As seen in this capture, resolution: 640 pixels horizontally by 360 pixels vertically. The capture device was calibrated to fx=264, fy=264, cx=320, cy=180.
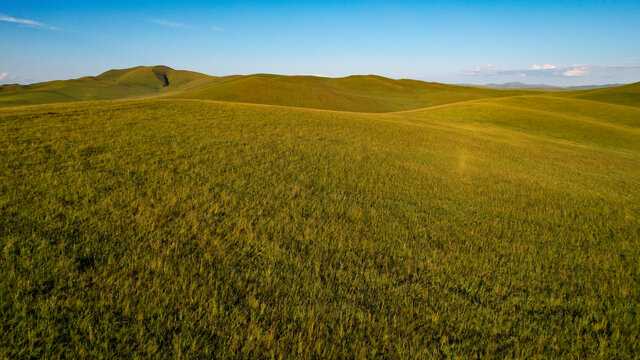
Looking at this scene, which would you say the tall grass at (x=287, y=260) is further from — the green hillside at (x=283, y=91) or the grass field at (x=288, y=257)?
the green hillside at (x=283, y=91)

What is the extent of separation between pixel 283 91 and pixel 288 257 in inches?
2762

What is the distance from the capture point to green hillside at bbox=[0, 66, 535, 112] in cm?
6481

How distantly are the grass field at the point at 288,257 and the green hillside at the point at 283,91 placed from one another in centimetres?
5499

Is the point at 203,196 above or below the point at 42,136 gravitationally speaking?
below

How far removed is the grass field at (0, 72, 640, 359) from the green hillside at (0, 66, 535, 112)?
55.0 meters

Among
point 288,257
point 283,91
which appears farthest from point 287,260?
point 283,91

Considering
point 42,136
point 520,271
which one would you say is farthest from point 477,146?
point 42,136

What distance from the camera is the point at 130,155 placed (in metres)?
6.84

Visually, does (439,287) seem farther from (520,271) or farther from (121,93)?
(121,93)

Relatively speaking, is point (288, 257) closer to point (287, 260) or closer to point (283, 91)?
point (287, 260)

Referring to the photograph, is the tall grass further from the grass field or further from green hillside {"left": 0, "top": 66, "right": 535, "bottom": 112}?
green hillside {"left": 0, "top": 66, "right": 535, "bottom": 112}

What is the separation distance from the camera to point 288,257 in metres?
3.57

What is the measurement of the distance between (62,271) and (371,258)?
362 cm

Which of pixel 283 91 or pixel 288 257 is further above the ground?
pixel 283 91
